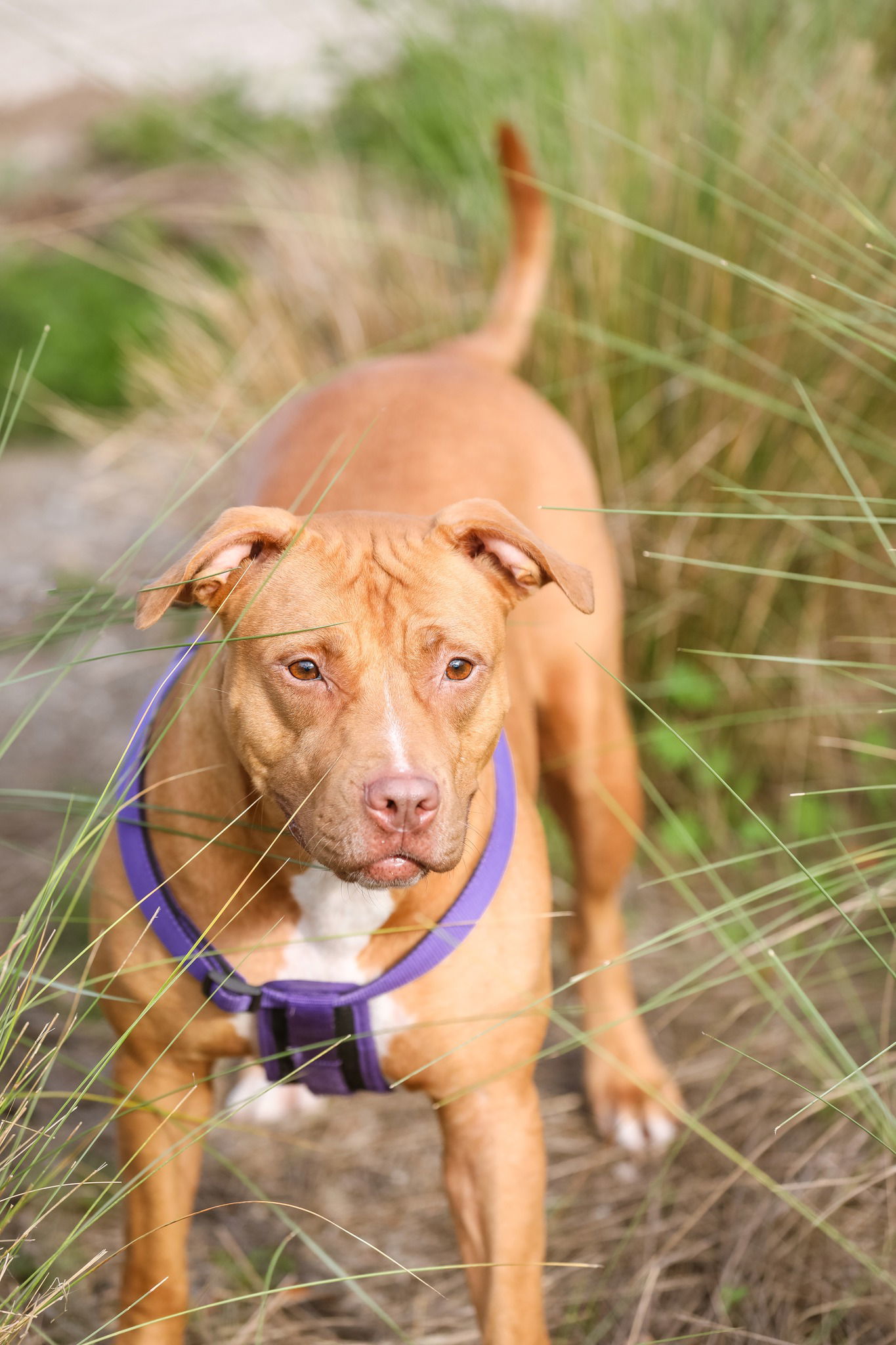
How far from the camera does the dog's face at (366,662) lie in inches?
83.0

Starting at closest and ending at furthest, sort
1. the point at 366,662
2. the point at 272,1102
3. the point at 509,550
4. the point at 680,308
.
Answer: the point at 366,662
the point at 509,550
the point at 272,1102
the point at 680,308

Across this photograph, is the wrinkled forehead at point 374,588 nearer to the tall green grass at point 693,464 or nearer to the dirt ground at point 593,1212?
the tall green grass at point 693,464

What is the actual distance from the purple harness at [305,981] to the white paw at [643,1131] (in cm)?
128

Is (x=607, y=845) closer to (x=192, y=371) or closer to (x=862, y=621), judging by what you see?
(x=862, y=621)

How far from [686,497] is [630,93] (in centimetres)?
140

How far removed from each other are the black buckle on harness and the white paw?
1534mm

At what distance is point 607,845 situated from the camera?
12.3 ft

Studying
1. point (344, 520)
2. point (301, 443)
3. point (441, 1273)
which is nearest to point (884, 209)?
point (301, 443)

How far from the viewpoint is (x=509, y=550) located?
249 centimetres

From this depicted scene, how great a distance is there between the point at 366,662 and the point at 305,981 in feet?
2.16

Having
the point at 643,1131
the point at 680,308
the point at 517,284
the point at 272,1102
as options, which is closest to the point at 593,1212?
the point at 643,1131

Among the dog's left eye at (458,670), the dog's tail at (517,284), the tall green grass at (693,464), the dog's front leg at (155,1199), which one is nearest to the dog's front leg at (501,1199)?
the tall green grass at (693,464)

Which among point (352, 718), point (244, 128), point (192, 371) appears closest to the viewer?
point (352, 718)

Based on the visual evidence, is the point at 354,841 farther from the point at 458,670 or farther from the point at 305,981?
the point at 305,981
